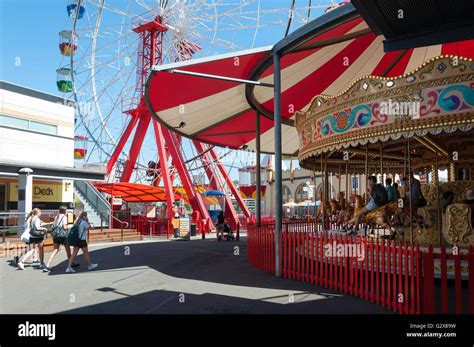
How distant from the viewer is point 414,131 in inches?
282

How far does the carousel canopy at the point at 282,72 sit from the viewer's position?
9078mm

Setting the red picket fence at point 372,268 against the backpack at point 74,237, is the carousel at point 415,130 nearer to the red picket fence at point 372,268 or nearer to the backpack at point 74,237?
the red picket fence at point 372,268

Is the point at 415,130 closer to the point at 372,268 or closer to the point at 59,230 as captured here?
the point at 372,268

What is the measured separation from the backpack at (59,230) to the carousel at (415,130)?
6218 mm

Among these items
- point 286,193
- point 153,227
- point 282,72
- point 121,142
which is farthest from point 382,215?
point 286,193

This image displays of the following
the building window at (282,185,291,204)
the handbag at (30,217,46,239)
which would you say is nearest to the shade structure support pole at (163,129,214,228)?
the handbag at (30,217,46,239)

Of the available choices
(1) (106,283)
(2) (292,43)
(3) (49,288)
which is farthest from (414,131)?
(3) (49,288)

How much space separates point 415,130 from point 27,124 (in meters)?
18.8

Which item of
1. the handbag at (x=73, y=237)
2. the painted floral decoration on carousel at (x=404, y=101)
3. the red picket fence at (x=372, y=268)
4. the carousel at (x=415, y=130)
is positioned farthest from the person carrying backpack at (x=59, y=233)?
the painted floral decoration on carousel at (x=404, y=101)

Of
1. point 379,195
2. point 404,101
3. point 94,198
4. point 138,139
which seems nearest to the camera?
point 404,101

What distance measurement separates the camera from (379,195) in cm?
862

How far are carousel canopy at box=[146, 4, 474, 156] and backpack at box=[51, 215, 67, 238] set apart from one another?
4.04m
